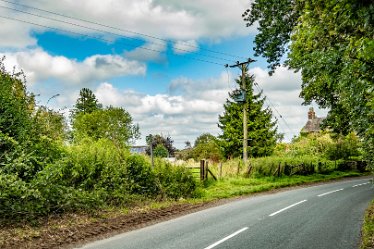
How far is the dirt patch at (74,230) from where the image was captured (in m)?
9.56

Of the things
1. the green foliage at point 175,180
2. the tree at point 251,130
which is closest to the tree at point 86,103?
the tree at point 251,130

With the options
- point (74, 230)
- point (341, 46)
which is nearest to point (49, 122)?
point (74, 230)

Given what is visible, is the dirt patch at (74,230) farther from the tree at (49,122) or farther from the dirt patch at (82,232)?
the tree at (49,122)

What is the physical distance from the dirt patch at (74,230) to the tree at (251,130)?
34.2 m

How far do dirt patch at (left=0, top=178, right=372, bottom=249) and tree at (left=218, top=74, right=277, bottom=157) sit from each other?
112ft

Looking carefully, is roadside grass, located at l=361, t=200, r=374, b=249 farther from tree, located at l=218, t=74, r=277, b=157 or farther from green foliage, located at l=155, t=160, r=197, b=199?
tree, located at l=218, t=74, r=277, b=157

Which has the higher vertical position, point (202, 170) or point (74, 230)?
point (202, 170)

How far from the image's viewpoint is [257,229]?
11531mm

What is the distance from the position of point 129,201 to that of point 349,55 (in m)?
11.3

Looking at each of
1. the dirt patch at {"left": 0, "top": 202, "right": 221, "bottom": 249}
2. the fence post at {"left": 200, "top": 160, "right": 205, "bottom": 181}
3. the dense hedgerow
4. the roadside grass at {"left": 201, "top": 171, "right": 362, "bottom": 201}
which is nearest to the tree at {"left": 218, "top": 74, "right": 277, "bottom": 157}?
the roadside grass at {"left": 201, "top": 171, "right": 362, "bottom": 201}

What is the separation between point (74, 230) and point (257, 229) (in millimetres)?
5361

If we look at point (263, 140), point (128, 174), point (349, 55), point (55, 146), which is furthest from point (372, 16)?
point (263, 140)

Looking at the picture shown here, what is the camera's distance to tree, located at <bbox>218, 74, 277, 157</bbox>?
48.4 m

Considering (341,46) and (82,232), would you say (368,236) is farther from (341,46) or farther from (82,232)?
(82,232)
